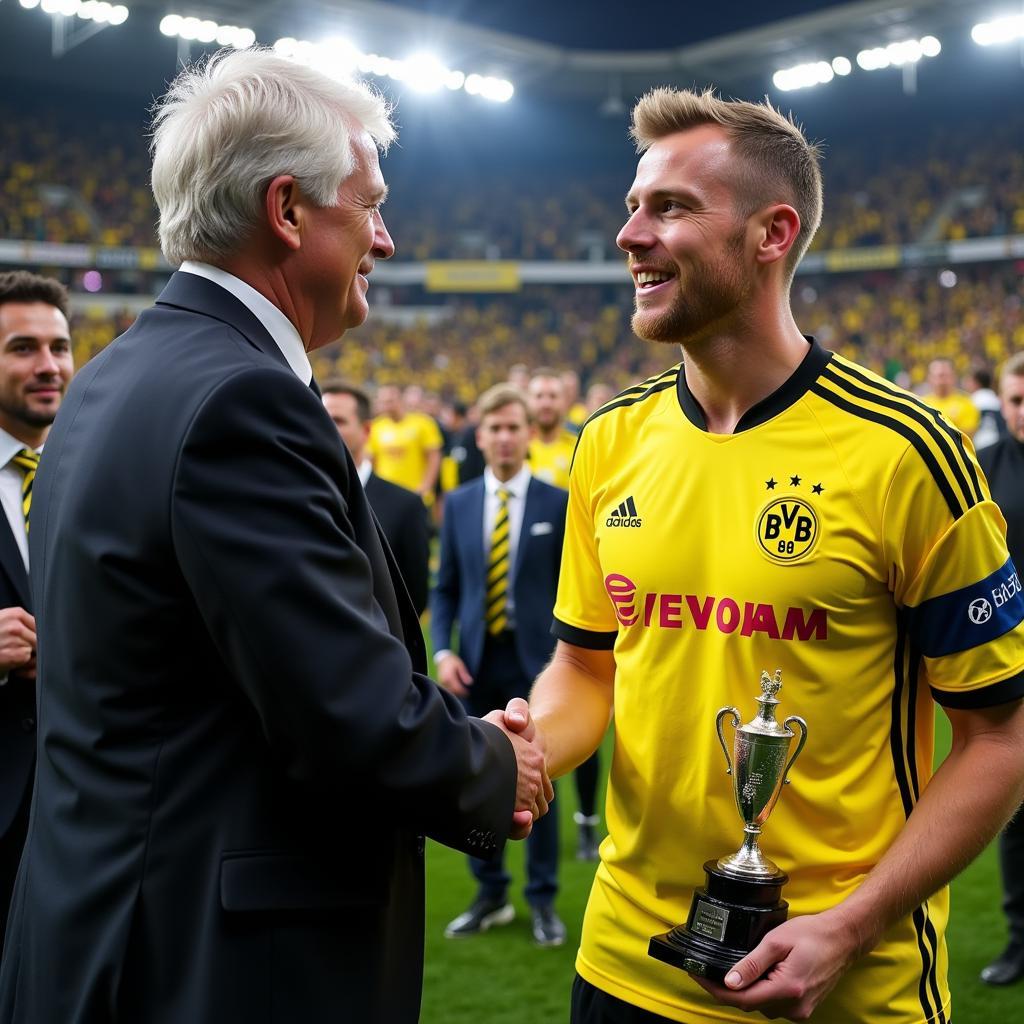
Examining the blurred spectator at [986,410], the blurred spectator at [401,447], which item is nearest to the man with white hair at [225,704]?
the blurred spectator at [986,410]

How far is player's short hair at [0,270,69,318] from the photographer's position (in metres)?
3.46

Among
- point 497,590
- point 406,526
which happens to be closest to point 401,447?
point 497,590

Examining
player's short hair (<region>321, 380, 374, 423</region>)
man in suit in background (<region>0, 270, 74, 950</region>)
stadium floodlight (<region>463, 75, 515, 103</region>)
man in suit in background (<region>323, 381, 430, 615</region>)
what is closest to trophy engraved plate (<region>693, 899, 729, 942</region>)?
man in suit in background (<region>0, 270, 74, 950</region>)

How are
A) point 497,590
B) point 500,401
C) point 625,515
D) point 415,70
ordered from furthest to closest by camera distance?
1. point 415,70
2. point 500,401
3. point 497,590
4. point 625,515

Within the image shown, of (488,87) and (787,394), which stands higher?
(488,87)

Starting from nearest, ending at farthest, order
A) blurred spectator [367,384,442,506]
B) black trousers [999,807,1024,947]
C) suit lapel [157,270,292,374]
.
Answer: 1. suit lapel [157,270,292,374]
2. black trousers [999,807,1024,947]
3. blurred spectator [367,384,442,506]

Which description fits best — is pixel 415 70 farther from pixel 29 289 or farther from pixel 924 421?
pixel 924 421

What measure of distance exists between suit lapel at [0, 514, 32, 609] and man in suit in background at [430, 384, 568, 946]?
237 cm

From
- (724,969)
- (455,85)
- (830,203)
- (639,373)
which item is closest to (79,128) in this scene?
(455,85)

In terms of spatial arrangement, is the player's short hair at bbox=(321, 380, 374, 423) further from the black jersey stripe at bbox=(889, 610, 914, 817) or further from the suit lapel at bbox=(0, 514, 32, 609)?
the black jersey stripe at bbox=(889, 610, 914, 817)

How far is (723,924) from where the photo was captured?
5.88 feet

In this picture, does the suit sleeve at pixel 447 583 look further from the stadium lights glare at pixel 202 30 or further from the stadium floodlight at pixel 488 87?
the stadium floodlight at pixel 488 87

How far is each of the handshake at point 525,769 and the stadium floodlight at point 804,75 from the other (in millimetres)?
29829

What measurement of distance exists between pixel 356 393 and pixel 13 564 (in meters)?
2.83
